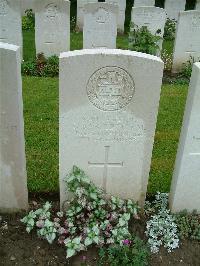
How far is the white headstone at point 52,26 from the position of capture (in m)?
8.84

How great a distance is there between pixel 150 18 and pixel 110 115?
20.9ft

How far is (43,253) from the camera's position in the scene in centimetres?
400

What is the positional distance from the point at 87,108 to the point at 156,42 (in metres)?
5.87

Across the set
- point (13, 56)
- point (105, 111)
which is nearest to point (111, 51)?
point (105, 111)

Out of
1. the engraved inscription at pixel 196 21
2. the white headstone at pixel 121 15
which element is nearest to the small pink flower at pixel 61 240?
the engraved inscription at pixel 196 21

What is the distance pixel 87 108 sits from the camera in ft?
12.3

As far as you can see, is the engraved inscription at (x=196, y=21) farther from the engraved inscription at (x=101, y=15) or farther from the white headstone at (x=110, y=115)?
the white headstone at (x=110, y=115)

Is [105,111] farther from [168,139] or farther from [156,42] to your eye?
[156,42]

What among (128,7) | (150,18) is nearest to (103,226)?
(150,18)

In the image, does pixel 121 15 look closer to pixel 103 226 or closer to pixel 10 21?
pixel 10 21

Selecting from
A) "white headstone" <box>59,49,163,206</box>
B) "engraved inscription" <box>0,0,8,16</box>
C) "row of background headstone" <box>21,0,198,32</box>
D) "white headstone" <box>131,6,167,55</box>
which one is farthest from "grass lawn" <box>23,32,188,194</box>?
"row of background headstone" <box>21,0,198,32</box>

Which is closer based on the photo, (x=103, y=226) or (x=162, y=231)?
(x=103, y=226)

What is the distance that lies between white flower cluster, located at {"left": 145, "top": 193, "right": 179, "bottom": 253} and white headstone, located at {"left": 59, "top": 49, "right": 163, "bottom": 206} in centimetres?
37

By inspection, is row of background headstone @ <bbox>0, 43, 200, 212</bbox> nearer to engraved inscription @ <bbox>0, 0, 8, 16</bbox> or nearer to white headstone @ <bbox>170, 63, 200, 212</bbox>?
white headstone @ <bbox>170, 63, 200, 212</bbox>
